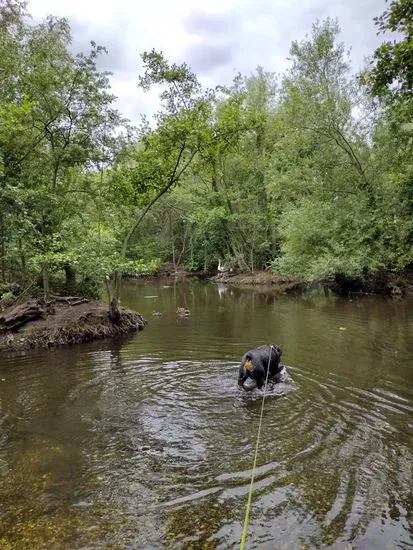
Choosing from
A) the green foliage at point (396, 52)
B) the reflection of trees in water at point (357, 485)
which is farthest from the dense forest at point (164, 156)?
the reflection of trees in water at point (357, 485)

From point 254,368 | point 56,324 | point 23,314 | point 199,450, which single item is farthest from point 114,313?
point 199,450

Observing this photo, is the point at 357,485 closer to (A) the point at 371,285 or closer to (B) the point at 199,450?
(B) the point at 199,450

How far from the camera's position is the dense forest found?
13.9 metres

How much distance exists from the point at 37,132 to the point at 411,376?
1425 centimetres

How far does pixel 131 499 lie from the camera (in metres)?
5.01

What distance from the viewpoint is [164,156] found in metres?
14.8

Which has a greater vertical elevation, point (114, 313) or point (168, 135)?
point (168, 135)

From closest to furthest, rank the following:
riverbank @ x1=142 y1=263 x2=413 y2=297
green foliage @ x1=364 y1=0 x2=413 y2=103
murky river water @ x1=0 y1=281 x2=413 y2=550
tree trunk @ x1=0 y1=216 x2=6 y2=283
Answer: murky river water @ x1=0 y1=281 x2=413 y2=550, green foliage @ x1=364 y1=0 x2=413 y2=103, tree trunk @ x1=0 y1=216 x2=6 y2=283, riverbank @ x1=142 y1=263 x2=413 y2=297

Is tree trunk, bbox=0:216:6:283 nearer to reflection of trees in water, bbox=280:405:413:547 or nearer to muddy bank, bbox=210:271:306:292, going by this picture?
reflection of trees in water, bbox=280:405:413:547

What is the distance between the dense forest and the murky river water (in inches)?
201

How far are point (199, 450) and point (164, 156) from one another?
36.1ft

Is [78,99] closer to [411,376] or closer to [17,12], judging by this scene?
[17,12]

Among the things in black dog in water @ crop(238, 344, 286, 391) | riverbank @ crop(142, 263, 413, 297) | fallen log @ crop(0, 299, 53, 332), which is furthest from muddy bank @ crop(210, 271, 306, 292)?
black dog in water @ crop(238, 344, 286, 391)

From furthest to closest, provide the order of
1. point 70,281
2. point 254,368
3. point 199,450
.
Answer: point 70,281
point 254,368
point 199,450
